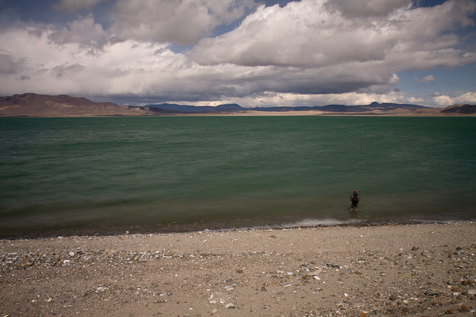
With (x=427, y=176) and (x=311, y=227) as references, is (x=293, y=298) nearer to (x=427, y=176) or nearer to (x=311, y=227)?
(x=311, y=227)

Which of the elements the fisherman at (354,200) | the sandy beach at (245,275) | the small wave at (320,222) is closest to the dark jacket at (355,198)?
the fisherman at (354,200)

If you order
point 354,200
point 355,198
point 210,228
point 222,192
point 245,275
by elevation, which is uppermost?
point 355,198

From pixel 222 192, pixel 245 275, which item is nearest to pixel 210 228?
pixel 245 275

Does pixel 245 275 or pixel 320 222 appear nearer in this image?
pixel 245 275

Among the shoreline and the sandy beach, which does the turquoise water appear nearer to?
the shoreline

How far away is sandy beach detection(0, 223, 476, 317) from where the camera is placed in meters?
6.50

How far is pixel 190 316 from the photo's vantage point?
6.32 meters

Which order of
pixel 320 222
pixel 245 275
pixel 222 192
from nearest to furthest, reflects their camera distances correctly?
pixel 245 275 < pixel 320 222 < pixel 222 192

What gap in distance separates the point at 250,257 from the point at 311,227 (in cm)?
552

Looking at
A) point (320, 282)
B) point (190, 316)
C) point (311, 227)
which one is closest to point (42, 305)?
point (190, 316)

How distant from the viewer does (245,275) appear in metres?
8.16

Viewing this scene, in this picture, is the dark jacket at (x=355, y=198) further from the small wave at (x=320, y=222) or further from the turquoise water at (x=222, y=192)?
the small wave at (x=320, y=222)

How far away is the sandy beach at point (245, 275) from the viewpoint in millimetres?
6496

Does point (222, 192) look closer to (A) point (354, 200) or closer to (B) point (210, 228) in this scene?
(B) point (210, 228)
